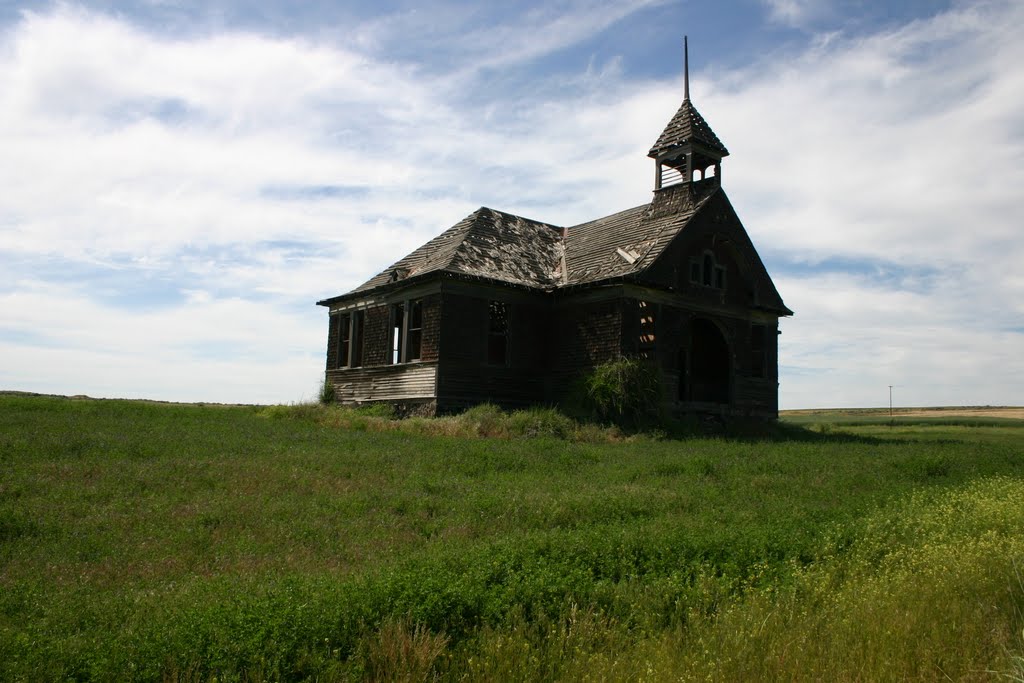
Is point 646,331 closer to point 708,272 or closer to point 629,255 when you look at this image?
point 629,255

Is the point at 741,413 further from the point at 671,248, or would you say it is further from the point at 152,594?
the point at 152,594

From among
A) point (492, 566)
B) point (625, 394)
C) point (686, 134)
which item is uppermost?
point (686, 134)

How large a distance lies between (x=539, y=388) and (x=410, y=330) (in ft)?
15.6

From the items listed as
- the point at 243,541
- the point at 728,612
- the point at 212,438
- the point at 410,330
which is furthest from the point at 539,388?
the point at 728,612

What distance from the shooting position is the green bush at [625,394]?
75.9 ft

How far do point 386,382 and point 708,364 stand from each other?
1227 cm

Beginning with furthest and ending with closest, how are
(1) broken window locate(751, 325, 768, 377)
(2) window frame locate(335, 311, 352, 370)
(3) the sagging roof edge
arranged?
1. (2) window frame locate(335, 311, 352, 370)
2. (1) broken window locate(751, 325, 768, 377)
3. (3) the sagging roof edge

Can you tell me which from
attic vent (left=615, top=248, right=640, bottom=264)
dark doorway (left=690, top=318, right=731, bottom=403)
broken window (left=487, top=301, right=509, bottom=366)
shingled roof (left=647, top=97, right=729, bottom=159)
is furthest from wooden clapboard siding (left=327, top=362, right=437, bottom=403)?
shingled roof (left=647, top=97, right=729, bottom=159)

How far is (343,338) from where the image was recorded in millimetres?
30094

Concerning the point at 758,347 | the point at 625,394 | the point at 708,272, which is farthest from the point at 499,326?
the point at 758,347

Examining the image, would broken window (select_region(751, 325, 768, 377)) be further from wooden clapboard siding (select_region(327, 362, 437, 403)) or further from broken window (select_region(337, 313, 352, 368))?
broken window (select_region(337, 313, 352, 368))

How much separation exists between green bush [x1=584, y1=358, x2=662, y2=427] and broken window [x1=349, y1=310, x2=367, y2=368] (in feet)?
31.7

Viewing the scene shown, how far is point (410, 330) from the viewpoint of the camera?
25875 millimetres

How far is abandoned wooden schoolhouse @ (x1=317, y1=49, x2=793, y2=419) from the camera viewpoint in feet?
81.4
